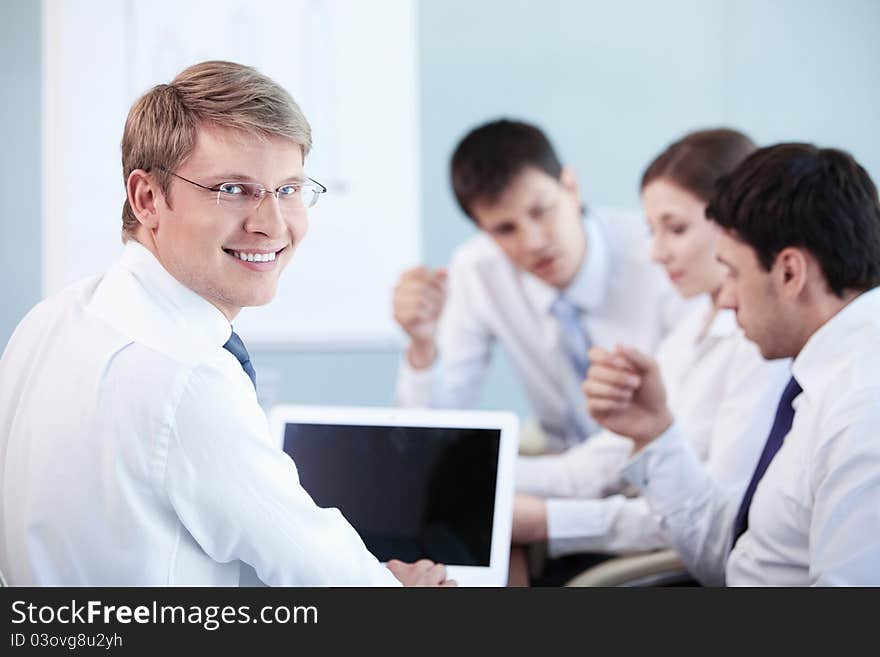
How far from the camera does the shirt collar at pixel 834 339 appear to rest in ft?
4.27

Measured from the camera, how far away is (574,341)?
2498 mm

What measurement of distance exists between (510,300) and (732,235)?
3.92 ft

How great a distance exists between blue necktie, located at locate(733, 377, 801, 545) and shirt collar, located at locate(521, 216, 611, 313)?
3.44 feet

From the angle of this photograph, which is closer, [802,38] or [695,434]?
[695,434]

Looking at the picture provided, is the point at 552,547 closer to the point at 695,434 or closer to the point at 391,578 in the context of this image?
the point at 695,434

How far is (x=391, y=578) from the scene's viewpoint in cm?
108

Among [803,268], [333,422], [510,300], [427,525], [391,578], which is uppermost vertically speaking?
[510,300]

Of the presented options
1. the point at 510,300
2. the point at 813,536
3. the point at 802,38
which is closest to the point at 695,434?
the point at 813,536

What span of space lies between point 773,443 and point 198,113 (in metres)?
0.95

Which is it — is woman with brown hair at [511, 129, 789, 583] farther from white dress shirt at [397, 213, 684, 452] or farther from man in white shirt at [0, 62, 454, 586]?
man in white shirt at [0, 62, 454, 586]

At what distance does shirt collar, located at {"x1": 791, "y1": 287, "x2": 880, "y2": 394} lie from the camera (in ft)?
4.27

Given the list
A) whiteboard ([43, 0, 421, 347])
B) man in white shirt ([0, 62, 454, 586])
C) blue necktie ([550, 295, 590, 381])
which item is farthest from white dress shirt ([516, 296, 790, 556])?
whiteboard ([43, 0, 421, 347])

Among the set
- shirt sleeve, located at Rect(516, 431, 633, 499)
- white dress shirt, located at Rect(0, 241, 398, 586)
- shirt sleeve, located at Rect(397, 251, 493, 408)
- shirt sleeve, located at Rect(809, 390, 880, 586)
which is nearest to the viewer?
white dress shirt, located at Rect(0, 241, 398, 586)

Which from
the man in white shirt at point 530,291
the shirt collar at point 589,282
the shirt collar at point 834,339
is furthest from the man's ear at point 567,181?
the shirt collar at point 834,339
